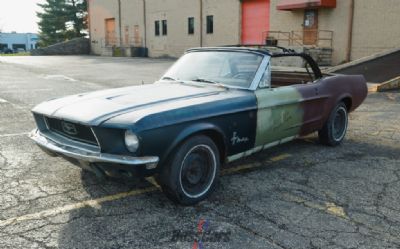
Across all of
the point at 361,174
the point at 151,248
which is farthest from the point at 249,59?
the point at 151,248

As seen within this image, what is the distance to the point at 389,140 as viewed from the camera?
6.68m

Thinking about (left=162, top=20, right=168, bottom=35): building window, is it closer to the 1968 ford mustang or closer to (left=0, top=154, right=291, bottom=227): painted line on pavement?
the 1968 ford mustang

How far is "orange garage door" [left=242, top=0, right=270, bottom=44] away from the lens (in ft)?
88.1

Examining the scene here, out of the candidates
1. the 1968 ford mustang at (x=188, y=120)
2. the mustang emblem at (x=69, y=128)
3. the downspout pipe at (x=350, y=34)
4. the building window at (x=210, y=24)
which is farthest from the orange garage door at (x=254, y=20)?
the mustang emblem at (x=69, y=128)

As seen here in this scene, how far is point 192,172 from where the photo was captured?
4.09m

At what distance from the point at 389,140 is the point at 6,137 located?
6.06 metres

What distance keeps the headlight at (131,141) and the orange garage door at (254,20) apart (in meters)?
24.4

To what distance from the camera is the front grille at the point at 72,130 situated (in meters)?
3.86

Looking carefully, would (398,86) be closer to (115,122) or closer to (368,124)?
(368,124)

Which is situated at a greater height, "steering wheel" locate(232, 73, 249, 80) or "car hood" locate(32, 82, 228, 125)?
"steering wheel" locate(232, 73, 249, 80)

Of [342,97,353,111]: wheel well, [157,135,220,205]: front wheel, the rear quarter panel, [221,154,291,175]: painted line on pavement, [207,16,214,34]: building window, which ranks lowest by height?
[221,154,291,175]: painted line on pavement

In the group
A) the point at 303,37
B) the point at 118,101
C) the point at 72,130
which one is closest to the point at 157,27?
the point at 303,37

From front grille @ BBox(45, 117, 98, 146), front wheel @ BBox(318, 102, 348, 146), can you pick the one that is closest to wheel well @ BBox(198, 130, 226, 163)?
front grille @ BBox(45, 117, 98, 146)

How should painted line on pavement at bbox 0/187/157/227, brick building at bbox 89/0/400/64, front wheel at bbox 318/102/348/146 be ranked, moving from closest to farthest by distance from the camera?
painted line on pavement at bbox 0/187/157/227 < front wheel at bbox 318/102/348/146 < brick building at bbox 89/0/400/64
